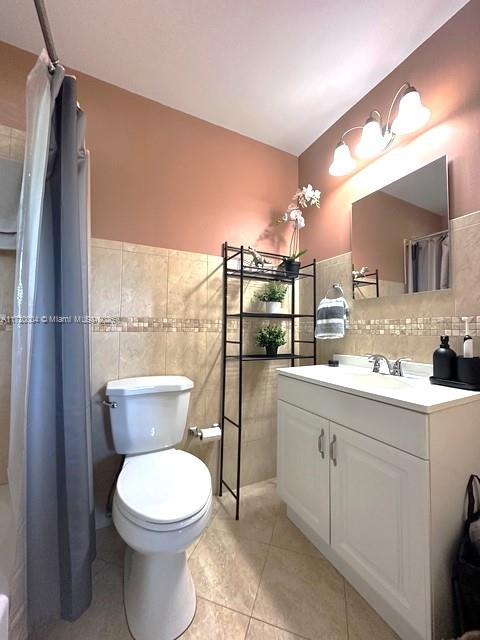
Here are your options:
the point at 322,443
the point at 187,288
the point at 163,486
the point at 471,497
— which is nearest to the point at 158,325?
the point at 187,288

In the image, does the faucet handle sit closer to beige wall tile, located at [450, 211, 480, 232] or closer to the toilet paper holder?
beige wall tile, located at [450, 211, 480, 232]

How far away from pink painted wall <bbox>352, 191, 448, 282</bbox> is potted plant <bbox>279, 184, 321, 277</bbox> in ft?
1.10

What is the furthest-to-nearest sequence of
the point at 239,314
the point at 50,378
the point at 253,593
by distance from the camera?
the point at 239,314
the point at 253,593
the point at 50,378

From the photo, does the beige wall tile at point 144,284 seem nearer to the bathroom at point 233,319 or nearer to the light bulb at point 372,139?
the bathroom at point 233,319

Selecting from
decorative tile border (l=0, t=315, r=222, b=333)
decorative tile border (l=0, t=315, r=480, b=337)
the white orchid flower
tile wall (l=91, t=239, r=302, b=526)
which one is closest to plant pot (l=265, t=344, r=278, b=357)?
tile wall (l=91, t=239, r=302, b=526)

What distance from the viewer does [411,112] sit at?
1.23 m

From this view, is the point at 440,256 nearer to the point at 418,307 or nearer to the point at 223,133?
the point at 418,307

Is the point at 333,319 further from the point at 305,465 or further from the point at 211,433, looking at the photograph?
the point at 211,433

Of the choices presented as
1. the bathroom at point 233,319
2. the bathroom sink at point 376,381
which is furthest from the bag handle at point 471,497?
the bathroom sink at point 376,381

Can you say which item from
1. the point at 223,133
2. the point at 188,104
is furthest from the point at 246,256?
the point at 188,104

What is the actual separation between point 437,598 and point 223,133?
2.40m

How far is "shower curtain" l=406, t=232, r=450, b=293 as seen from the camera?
3.86 feet

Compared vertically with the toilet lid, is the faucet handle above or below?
above

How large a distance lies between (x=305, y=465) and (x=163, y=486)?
66 cm
